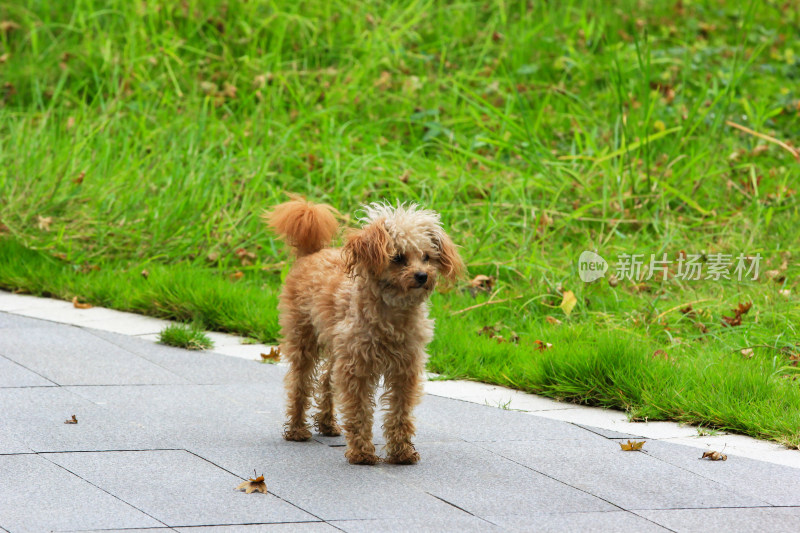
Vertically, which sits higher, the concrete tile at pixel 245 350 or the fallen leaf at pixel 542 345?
the fallen leaf at pixel 542 345

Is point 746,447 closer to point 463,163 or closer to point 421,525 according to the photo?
point 421,525

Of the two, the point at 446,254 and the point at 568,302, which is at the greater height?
the point at 446,254

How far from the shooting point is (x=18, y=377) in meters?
6.16

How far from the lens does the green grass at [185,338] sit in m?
7.21

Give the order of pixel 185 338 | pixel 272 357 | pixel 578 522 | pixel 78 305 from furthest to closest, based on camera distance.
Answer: pixel 78 305 → pixel 185 338 → pixel 272 357 → pixel 578 522

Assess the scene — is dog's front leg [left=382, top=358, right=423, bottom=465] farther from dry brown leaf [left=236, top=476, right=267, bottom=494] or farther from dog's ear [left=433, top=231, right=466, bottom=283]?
dry brown leaf [left=236, top=476, right=267, bottom=494]

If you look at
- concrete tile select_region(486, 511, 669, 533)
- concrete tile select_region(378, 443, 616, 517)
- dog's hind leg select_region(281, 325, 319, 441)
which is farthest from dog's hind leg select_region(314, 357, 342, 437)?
concrete tile select_region(486, 511, 669, 533)

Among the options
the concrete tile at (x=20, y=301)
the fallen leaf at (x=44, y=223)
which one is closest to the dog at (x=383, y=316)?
the concrete tile at (x=20, y=301)

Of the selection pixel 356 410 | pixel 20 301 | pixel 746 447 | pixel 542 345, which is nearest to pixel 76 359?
pixel 20 301

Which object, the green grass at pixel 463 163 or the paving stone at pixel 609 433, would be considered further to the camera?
the green grass at pixel 463 163

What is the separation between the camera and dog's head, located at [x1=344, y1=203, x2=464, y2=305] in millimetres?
4645

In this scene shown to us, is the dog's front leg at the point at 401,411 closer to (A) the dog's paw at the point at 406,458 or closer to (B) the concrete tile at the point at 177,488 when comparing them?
(A) the dog's paw at the point at 406,458

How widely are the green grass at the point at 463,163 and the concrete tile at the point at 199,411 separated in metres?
1.35

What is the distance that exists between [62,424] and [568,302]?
3779 millimetres
